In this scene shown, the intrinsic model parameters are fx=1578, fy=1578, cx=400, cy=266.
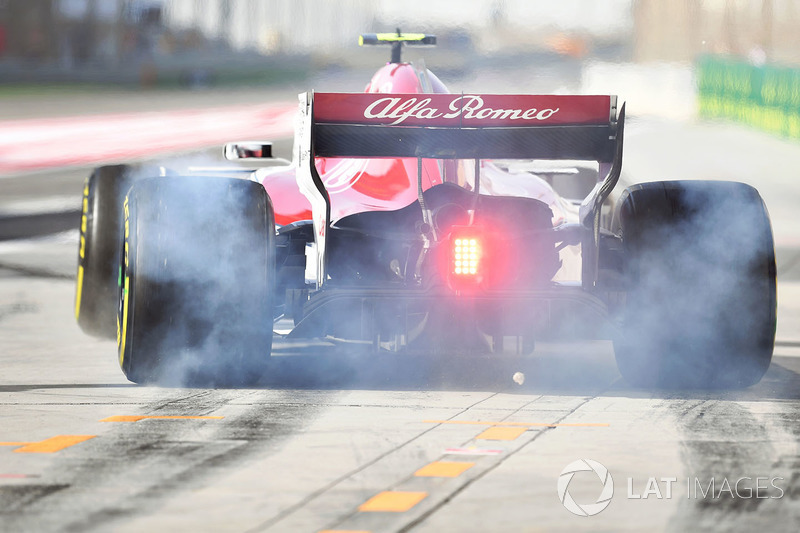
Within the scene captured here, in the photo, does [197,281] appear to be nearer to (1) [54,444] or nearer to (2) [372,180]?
(1) [54,444]

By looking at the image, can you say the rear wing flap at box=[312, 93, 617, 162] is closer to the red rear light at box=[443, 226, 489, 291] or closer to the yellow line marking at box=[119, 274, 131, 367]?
the red rear light at box=[443, 226, 489, 291]

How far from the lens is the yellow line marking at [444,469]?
5352mm

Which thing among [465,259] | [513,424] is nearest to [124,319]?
[465,259]

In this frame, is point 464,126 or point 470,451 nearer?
point 470,451

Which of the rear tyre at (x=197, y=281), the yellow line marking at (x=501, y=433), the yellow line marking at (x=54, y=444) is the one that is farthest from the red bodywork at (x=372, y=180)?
the yellow line marking at (x=54, y=444)

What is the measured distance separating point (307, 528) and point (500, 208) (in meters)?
3.43

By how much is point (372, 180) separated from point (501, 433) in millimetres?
2983

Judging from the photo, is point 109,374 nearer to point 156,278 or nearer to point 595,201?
point 156,278

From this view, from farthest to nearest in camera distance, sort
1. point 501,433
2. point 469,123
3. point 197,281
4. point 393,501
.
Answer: point 469,123
point 197,281
point 501,433
point 393,501

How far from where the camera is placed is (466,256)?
741cm

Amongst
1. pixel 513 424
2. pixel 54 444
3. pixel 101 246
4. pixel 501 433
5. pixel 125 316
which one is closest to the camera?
pixel 54 444

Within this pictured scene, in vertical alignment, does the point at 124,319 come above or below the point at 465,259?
below

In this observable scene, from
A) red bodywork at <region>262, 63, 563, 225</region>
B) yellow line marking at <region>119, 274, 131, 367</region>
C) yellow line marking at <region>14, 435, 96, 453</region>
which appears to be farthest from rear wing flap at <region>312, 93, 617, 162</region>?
yellow line marking at <region>14, 435, 96, 453</region>

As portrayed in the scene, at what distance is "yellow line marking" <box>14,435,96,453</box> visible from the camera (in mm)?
5754
